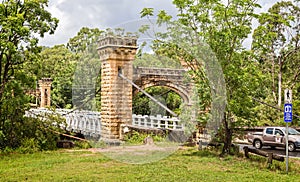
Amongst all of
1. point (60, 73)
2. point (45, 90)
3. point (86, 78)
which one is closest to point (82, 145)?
point (86, 78)

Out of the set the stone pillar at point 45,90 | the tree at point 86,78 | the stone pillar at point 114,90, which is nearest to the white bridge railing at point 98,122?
the stone pillar at point 114,90

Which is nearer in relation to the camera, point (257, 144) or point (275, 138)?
point (275, 138)

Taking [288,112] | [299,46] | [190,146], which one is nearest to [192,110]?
[288,112]

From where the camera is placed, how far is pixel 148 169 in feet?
33.9

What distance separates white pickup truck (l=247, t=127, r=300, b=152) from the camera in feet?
50.3

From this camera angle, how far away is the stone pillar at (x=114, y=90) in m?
11.4

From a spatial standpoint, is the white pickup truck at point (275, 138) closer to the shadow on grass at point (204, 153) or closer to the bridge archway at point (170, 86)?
the shadow on grass at point (204, 153)

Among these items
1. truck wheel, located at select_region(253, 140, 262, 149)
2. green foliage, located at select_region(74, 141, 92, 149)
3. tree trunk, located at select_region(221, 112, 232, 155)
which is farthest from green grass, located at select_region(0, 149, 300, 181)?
truck wheel, located at select_region(253, 140, 262, 149)

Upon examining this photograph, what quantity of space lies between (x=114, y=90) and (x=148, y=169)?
3.31 metres

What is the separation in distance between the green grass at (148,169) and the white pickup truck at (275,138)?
11.2 feet

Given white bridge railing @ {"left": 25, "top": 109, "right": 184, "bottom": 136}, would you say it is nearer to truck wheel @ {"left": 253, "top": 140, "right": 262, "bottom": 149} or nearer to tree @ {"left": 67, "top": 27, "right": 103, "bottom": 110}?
tree @ {"left": 67, "top": 27, "right": 103, "bottom": 110}

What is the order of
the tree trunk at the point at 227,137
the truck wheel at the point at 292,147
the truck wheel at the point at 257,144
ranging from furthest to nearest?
the truck wheel at the point at 257,144, the truck wheel at the point at 292,147, the tree trunk at the point at 227,137

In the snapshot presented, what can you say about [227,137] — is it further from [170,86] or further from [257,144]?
[257,144]

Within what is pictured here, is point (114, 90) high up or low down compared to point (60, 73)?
down
